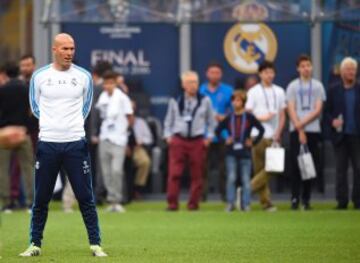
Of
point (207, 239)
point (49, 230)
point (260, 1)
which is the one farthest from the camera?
point (260, 1)

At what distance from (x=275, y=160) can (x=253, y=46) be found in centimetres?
367

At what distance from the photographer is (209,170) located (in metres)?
23.2

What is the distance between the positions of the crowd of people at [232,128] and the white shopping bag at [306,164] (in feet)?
0.54

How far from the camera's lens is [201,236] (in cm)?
1542

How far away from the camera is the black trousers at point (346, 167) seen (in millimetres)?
20281

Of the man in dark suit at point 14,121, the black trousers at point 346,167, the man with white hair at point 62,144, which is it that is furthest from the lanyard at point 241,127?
the man with white hair at point 62,144

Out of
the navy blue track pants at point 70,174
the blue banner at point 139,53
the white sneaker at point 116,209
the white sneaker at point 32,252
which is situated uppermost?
the blue banner at point 139,53

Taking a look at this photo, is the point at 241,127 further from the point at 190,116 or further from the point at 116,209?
the point at 116,209

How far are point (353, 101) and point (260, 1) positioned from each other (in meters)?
3.35

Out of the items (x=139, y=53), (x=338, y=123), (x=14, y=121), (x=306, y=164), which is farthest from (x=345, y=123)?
(x=14, y=121)

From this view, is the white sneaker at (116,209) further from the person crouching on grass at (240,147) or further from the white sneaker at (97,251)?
the white sneaker at (97,251)

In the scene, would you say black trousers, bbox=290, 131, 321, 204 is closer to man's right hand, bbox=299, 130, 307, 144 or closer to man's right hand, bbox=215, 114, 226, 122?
man's right hand, bbox=299, 130, 307, 144

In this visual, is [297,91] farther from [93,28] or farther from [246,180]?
[93,28]

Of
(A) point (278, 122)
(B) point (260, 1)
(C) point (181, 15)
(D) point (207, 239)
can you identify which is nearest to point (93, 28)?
(C) point (181, 15)
